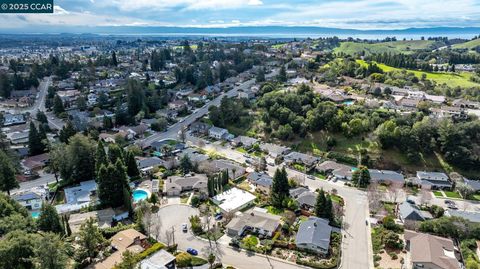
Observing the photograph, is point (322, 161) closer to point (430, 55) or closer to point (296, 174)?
point (296, 174)

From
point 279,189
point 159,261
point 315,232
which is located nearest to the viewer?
point 159,261

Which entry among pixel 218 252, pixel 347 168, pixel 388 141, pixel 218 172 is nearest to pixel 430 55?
pixel 388 141

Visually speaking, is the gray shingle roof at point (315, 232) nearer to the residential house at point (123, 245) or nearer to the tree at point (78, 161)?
the residential house at point (123, 245)

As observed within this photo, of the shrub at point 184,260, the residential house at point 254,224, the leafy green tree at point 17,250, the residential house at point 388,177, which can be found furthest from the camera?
the residential house at point 388,177

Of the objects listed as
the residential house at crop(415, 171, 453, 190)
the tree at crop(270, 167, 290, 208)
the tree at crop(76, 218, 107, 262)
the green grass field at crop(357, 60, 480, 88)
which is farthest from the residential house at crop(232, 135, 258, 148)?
the green grass field at crop(357, 60, 480, 88)

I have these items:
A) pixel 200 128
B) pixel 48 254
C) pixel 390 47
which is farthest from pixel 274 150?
pixel 390 47

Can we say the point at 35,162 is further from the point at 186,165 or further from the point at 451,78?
the point at 451,78

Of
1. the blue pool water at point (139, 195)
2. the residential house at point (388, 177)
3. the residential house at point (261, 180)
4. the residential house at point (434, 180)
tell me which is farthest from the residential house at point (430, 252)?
the blue pool water at point (139, 195)
